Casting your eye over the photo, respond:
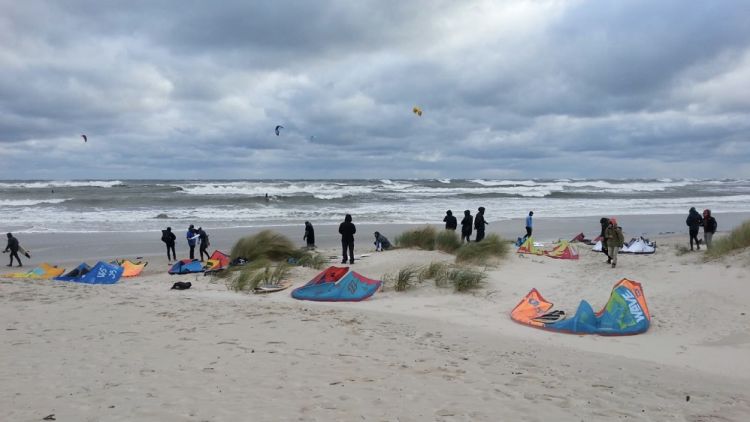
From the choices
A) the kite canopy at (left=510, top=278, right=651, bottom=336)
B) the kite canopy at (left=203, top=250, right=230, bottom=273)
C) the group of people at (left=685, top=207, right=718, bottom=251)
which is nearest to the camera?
the kite canopy at (left=510, top=278, right=651, bottom=336)

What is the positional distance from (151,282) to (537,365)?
954 cm

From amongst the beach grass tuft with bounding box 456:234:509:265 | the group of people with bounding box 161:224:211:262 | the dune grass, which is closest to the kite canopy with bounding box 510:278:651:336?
the beach grass tuft with bounding box 456:234:509:265

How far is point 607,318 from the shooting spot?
7406mm

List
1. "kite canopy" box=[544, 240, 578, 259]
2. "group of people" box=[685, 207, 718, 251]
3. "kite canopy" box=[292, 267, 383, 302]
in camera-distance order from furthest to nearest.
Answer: "kite canopy" box=[544, 240, 578, 259]
"group of people" box=[685, 207, 718, 251]
"kite canopy" box=[292, 267, 383, 302]

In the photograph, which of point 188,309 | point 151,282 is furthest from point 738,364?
point 151,282

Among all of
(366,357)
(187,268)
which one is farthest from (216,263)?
(366,357)

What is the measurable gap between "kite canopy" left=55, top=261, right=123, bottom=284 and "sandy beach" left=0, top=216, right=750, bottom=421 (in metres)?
2.10

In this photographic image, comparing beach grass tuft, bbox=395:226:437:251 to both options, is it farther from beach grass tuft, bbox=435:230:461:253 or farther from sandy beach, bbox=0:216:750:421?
sandy beach, bbox=0:216:750:421

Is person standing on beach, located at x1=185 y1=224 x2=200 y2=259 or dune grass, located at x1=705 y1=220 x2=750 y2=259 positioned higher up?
dune grass, located at x1=705 y1=220 x2=750 y2=259

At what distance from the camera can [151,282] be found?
39.6ft

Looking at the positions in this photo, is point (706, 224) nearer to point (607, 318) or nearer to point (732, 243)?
point (732, 243)

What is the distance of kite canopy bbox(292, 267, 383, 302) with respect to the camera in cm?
946

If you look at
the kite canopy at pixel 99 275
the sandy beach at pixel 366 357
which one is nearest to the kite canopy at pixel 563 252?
the sandy beach at pixel 366 357

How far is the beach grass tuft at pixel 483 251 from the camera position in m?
12.2
